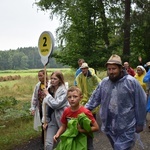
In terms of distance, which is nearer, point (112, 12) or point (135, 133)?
point (135, 133)

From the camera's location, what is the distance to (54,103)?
5.04 m

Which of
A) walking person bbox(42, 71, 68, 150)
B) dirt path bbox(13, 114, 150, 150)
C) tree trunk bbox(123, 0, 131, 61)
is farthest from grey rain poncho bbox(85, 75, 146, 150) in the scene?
tree trunk bbox(123, 0, 131, 61)

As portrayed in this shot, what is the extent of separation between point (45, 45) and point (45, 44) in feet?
0.06

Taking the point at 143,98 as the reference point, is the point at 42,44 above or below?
above

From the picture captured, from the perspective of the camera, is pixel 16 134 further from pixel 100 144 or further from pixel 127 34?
pixel 127 34

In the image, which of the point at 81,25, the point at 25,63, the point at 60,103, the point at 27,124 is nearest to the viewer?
the point at 60,103

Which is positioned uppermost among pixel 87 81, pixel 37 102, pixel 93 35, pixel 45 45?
pixel 93 35

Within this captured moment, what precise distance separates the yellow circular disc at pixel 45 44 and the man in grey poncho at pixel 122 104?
5.20ft

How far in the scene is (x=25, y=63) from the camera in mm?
97312

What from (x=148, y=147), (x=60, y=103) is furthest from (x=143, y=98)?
(x=148, y=147)

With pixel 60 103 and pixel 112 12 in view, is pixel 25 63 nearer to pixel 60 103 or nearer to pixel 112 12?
pixel 112 12

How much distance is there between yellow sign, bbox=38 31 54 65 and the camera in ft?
18.2

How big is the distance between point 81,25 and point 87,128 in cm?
1274

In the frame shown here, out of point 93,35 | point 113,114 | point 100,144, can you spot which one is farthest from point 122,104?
point 93,35
